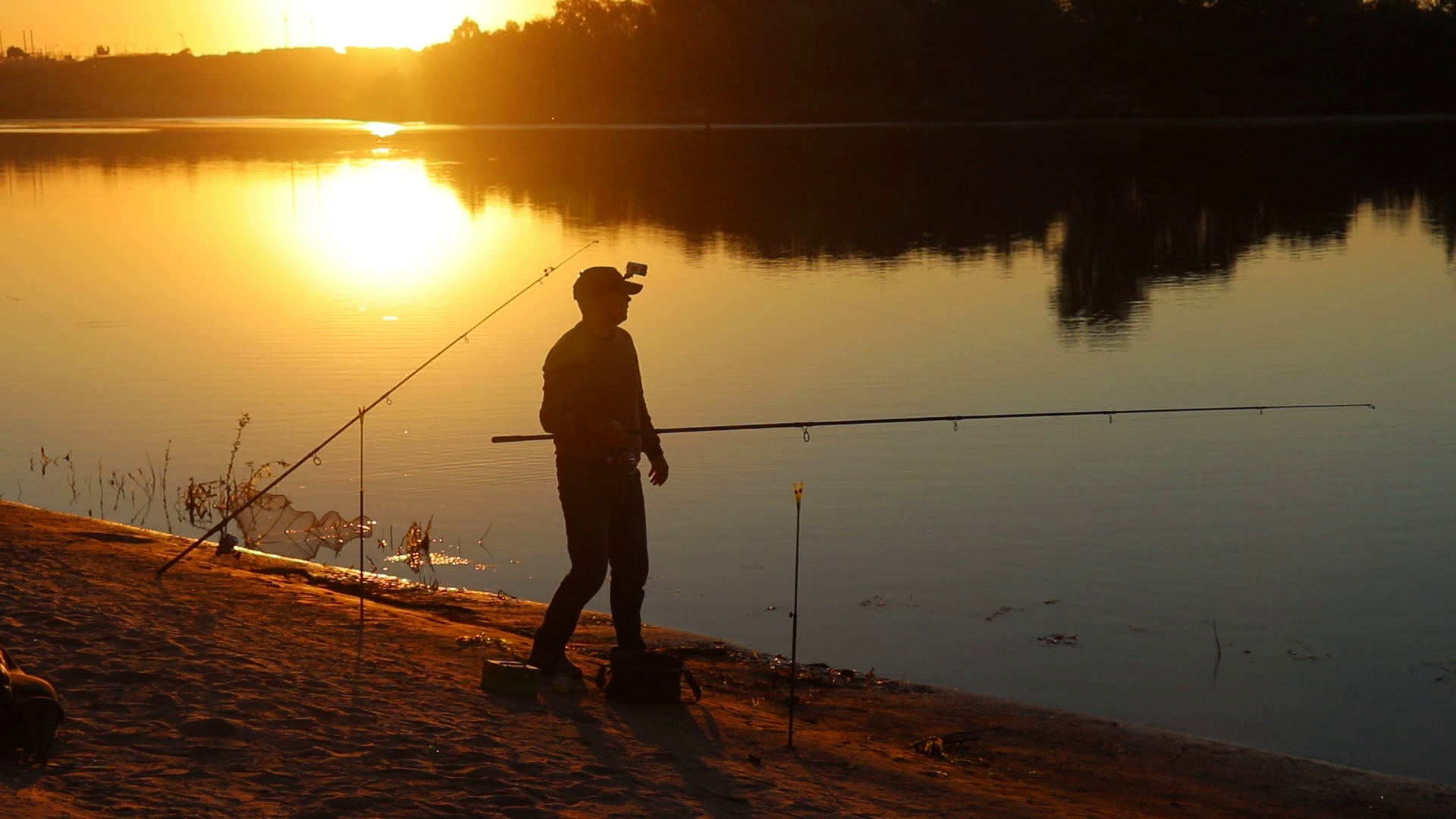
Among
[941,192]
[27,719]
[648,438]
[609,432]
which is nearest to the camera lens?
[27,719]

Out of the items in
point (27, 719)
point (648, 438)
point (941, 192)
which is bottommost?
point (27, 719)

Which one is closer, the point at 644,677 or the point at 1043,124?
the point at 644,677

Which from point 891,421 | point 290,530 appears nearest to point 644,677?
point 891,421

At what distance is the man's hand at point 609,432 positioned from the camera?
18.1 ft

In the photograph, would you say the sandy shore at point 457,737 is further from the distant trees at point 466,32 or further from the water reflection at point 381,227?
the distant trees at point 466,32

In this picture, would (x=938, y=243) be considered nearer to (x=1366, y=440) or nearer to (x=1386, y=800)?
(x=1366, y=440)

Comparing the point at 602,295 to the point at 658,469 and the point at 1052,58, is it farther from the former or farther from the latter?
the point at 1052,58

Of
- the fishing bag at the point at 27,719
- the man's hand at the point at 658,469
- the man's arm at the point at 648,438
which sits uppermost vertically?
the man's arm at the point at 648,438

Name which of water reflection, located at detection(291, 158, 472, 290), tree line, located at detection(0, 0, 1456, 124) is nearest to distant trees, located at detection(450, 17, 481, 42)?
tree line, located at detection(0, 0, 1456, 124)

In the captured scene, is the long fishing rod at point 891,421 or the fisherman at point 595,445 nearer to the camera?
the fisherman at point 595,445

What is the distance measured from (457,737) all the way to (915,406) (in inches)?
322

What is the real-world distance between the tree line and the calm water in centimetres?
4183

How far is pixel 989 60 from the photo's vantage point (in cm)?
7469

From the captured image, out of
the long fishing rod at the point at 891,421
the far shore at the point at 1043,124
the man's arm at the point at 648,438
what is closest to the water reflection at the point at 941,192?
the far shore at the point at 1043,124
